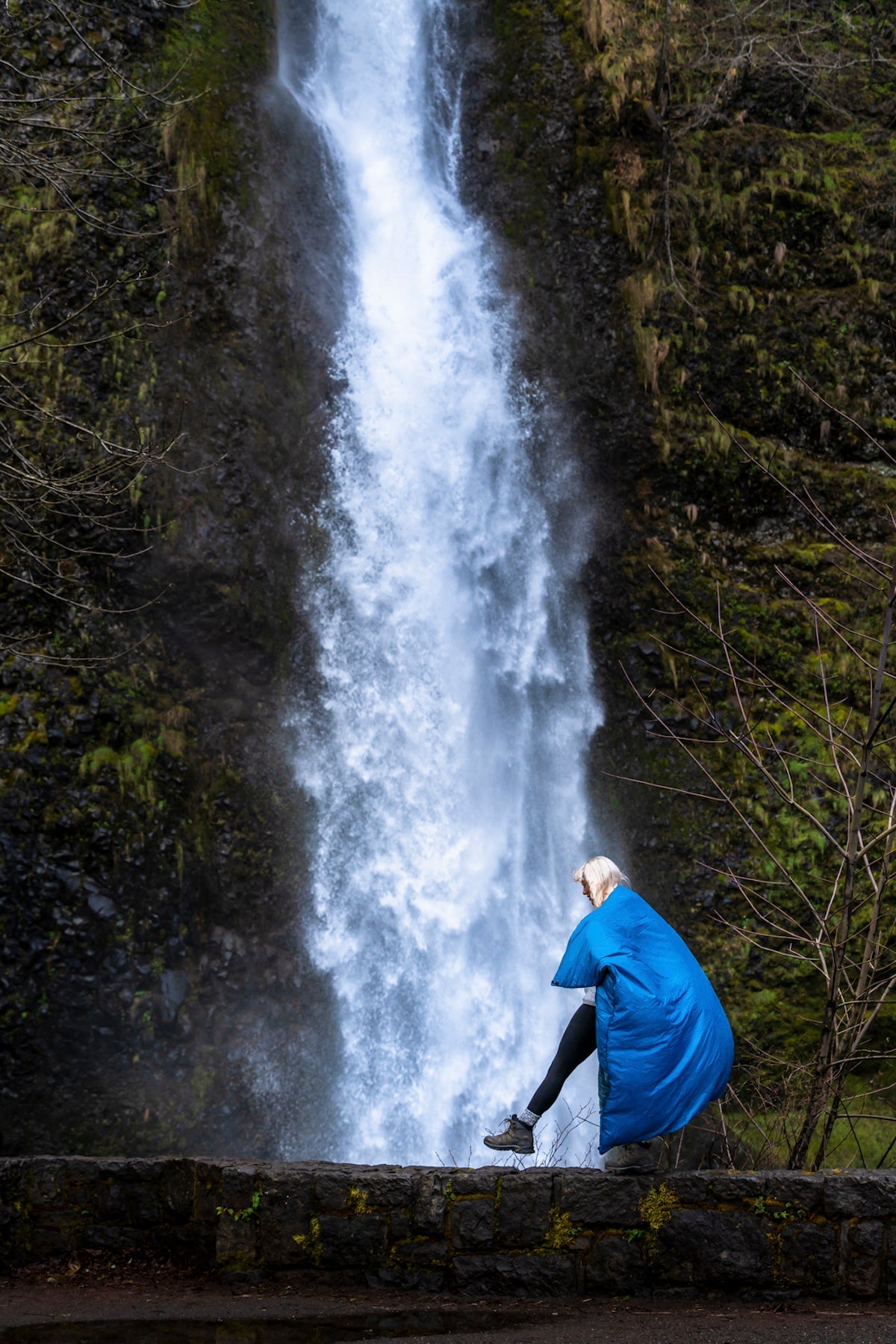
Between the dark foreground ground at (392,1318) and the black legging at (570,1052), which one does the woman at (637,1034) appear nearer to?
the black legging at (570,1052)

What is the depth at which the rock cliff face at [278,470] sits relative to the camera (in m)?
8.80

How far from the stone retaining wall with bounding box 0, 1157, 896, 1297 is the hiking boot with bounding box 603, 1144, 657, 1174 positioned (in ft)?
0.16

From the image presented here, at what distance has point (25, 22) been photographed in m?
10.8

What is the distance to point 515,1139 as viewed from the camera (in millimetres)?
4246

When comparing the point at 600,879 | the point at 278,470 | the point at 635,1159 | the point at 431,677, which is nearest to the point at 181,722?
the point at 431,677

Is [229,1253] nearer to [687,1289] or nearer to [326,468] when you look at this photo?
[687,1289]

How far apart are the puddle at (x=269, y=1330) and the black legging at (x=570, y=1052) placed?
803 millimetres

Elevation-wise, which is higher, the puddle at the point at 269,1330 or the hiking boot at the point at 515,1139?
the hiking boot at the point at 515,1139

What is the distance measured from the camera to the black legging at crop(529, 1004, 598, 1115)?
4.18 m

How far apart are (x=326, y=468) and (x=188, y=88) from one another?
4632mm

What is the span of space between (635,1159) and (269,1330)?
156 centimetres

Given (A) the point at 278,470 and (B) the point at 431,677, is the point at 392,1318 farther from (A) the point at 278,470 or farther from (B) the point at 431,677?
(A) the point at 278,470

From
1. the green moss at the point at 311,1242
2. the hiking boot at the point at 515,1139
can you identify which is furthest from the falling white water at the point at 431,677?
the hiking boot at the point at 515,1139

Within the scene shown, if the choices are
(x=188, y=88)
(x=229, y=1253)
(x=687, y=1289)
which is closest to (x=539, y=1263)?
(x=687, y=1289)
